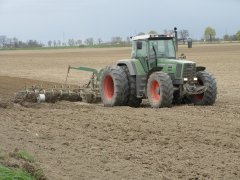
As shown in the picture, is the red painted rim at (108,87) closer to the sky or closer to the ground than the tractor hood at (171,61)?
closer to the ground

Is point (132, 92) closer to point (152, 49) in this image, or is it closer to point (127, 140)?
point (152, 49)

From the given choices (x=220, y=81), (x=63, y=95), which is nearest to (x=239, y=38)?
(x=220, y=81)

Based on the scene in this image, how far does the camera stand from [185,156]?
8.41 metres

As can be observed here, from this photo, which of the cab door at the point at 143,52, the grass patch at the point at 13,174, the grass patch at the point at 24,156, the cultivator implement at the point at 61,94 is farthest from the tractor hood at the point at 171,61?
the grass patch at the point at 13,174

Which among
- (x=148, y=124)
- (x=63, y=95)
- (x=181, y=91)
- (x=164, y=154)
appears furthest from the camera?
(x=63, y=95)

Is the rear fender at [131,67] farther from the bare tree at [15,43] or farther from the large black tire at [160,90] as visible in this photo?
the bare tree at [15,43]

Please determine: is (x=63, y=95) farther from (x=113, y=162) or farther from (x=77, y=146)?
(x=113, y=162)

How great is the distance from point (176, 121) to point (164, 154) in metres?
3.33

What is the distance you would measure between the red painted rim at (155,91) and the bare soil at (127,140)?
620 millimetres

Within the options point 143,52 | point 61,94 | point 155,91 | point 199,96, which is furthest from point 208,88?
point 61,94

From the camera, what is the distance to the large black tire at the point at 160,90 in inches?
548

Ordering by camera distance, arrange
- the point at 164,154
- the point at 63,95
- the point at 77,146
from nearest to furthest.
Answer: the point at 164,154
the point at 77,146
the point at 63,95

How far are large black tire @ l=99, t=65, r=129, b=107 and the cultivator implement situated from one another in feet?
2.78

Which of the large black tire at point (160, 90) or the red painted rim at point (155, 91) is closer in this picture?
the large black tire at point (160, 90)
